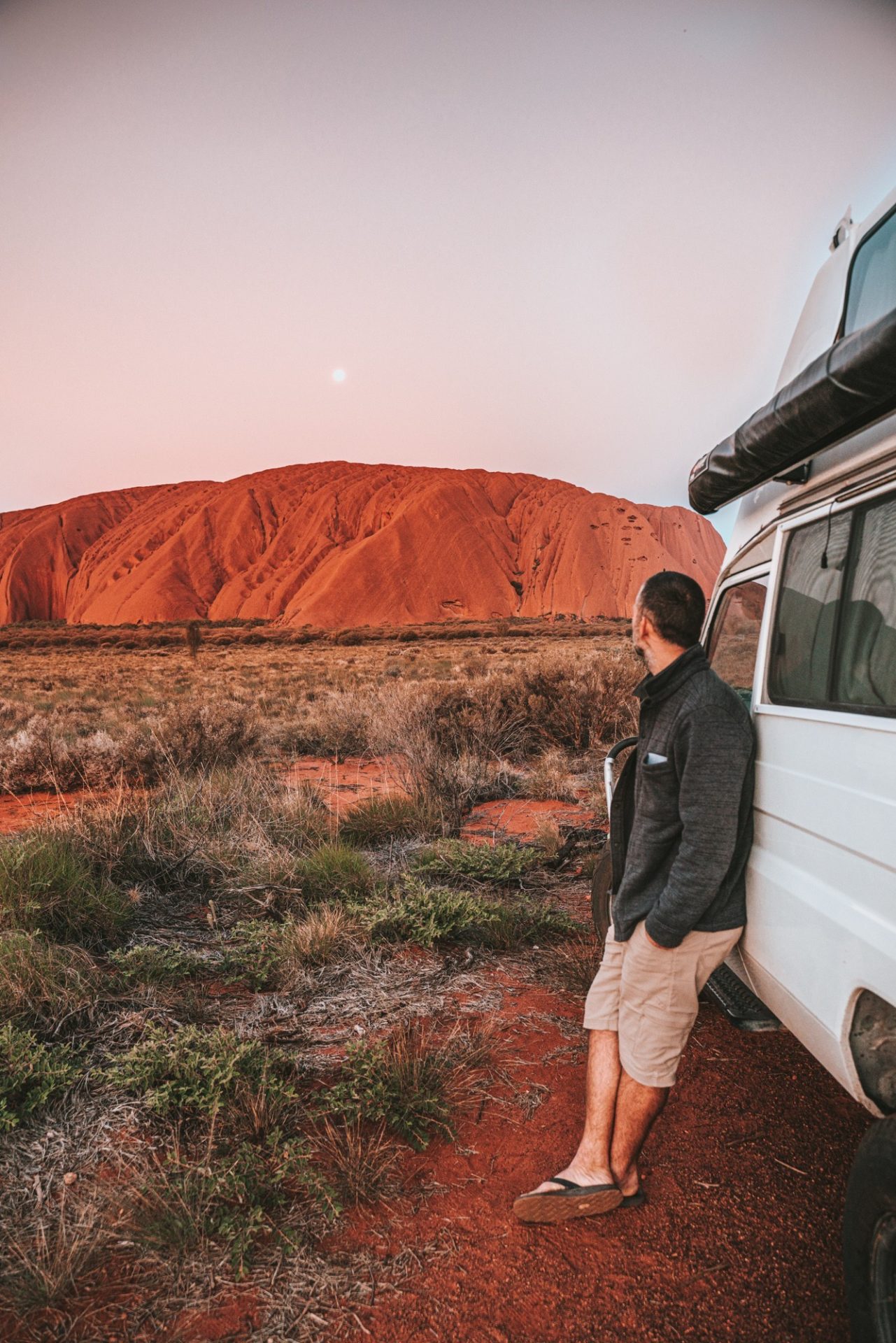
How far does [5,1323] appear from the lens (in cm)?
194

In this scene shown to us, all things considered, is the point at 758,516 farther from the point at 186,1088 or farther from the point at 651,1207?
the point at 186,1088

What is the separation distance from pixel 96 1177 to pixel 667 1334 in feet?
6.08

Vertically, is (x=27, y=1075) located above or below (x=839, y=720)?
below

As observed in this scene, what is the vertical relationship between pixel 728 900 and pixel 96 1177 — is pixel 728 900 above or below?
above

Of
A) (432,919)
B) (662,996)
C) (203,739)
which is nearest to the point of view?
(662,996)

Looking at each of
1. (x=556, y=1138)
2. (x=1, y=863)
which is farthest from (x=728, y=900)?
(x=1, y=863)

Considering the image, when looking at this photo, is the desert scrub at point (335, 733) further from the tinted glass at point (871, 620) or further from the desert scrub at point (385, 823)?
the tinted glass at point (871, 620)

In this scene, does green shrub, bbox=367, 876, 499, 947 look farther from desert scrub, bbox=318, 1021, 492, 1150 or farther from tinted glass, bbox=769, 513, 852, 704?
tinted glass, bbox=769, 513, 852, 704

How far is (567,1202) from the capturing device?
2289mm

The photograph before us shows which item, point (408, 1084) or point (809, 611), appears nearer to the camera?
point (809, 611)

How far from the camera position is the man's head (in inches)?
93.3

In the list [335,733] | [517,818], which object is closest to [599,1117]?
[517,818]

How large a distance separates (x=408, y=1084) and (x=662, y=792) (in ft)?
5.33

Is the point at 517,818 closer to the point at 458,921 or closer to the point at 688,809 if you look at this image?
the point at 458,921
